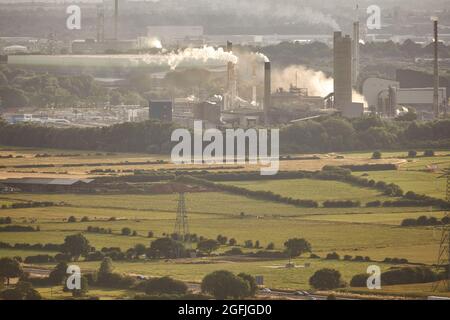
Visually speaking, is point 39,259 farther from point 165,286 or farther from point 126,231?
point 165,286

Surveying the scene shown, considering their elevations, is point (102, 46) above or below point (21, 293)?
above

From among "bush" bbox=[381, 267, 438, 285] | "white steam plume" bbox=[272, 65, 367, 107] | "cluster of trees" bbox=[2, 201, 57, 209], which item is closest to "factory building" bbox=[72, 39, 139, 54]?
"white steam plume" bbox=[272, 65, 367, 107]

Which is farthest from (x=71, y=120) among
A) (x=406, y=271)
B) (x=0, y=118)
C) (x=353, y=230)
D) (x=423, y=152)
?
(x=406, y=271)

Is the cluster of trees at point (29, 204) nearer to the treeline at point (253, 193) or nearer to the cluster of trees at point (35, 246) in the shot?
the treeline at point (253, 193)

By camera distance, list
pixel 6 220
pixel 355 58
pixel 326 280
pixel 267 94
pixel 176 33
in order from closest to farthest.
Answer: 1. pixel 326 280
2. pixel 6 220
3. pixel 267 94
4. pixel 355 58
5. pixel 176 33

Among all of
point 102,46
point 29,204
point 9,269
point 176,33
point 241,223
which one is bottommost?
point 9,269

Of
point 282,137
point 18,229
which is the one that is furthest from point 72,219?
point 282,137

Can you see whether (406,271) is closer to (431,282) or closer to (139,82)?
(431,282)
